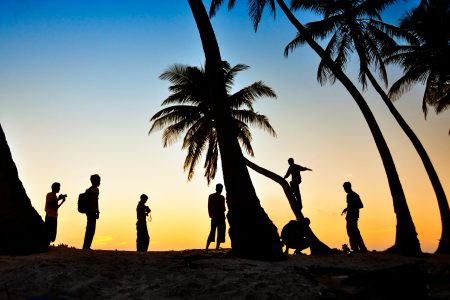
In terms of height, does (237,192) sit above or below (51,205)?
above

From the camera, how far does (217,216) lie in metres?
10.3

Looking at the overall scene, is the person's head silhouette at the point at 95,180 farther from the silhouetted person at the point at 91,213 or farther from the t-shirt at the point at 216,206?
the t-shirt at the point at 216,206

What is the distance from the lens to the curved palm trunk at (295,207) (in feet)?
31.0

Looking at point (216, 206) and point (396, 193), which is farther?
point (216, 206)

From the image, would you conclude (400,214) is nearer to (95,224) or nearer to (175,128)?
(95,224)

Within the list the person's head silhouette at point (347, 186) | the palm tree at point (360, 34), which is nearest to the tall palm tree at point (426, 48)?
the palm tree at point (360, 34)

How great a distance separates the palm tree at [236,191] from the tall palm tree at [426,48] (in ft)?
38.6

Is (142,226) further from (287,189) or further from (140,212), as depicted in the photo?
(287,189)

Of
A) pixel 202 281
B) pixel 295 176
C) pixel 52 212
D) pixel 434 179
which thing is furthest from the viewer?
pixel 434 179

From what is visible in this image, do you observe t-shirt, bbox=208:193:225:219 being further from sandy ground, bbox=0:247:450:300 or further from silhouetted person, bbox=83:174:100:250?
sandy ground, bbox=0:247:450:300

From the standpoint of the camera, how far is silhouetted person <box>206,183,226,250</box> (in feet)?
34.0

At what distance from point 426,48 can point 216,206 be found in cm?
1270

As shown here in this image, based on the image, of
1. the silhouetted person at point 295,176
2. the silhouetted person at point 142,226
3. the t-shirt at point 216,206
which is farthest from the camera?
the silhouetted person at point 295,176

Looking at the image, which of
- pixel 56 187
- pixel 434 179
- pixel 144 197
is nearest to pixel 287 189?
pixel 144 197
